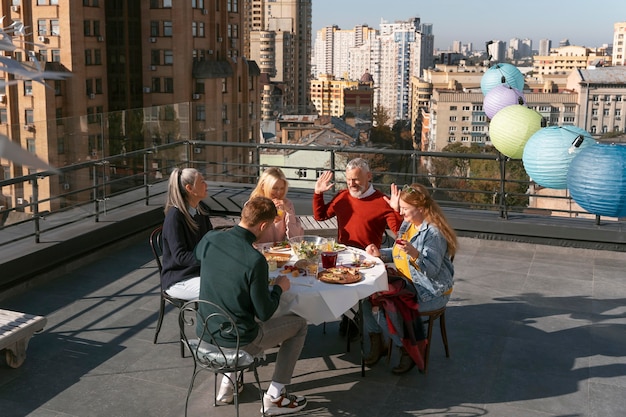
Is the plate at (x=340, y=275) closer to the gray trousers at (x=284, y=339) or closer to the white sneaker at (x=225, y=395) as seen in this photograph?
the gray trousers at (x=284, y=339)

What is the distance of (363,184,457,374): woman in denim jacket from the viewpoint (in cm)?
430

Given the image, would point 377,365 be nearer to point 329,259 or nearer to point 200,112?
point 329,259

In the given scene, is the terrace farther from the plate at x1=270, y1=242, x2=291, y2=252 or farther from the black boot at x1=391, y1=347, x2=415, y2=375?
the plate at x1=270, y1=242, x2=291, y2=252

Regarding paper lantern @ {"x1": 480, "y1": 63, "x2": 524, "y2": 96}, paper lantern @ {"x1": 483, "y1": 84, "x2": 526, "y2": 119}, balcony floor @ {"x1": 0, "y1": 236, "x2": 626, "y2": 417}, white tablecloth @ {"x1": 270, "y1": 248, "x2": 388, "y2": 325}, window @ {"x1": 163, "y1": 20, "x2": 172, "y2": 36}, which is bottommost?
balcony floor @ {"x1": 0, "y1": 236, "x2": 626, "y2": 417}

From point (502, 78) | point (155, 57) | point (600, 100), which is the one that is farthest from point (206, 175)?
point (600, 100)

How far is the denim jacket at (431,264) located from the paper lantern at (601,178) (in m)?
1.72

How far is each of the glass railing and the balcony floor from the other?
0.77 meters

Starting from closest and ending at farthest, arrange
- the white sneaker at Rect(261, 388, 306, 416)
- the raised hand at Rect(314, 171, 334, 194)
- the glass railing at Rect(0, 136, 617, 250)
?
the white sneaker at Rect(261, 388, 306, 416) → the raised hand at Rect(314, 171, 334, 194) → the glass railing at Rect(0, 136, 617, 250)

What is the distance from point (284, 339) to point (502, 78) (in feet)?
15.8

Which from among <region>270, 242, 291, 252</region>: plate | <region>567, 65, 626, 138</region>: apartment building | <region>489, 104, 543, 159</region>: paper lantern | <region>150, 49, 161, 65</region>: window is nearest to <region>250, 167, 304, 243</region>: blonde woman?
<region>270, 242, 291, 252</region>: plate

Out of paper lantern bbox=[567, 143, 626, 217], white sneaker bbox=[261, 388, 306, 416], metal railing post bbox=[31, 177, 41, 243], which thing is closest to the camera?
white sneaker bbox=[261, 388, 306, 416]

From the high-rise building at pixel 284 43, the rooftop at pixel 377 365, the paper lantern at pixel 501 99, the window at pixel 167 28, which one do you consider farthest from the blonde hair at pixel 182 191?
the high-rise building at pixel 284 43

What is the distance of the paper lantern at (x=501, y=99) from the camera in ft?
24.0

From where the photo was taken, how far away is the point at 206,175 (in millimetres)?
9516
